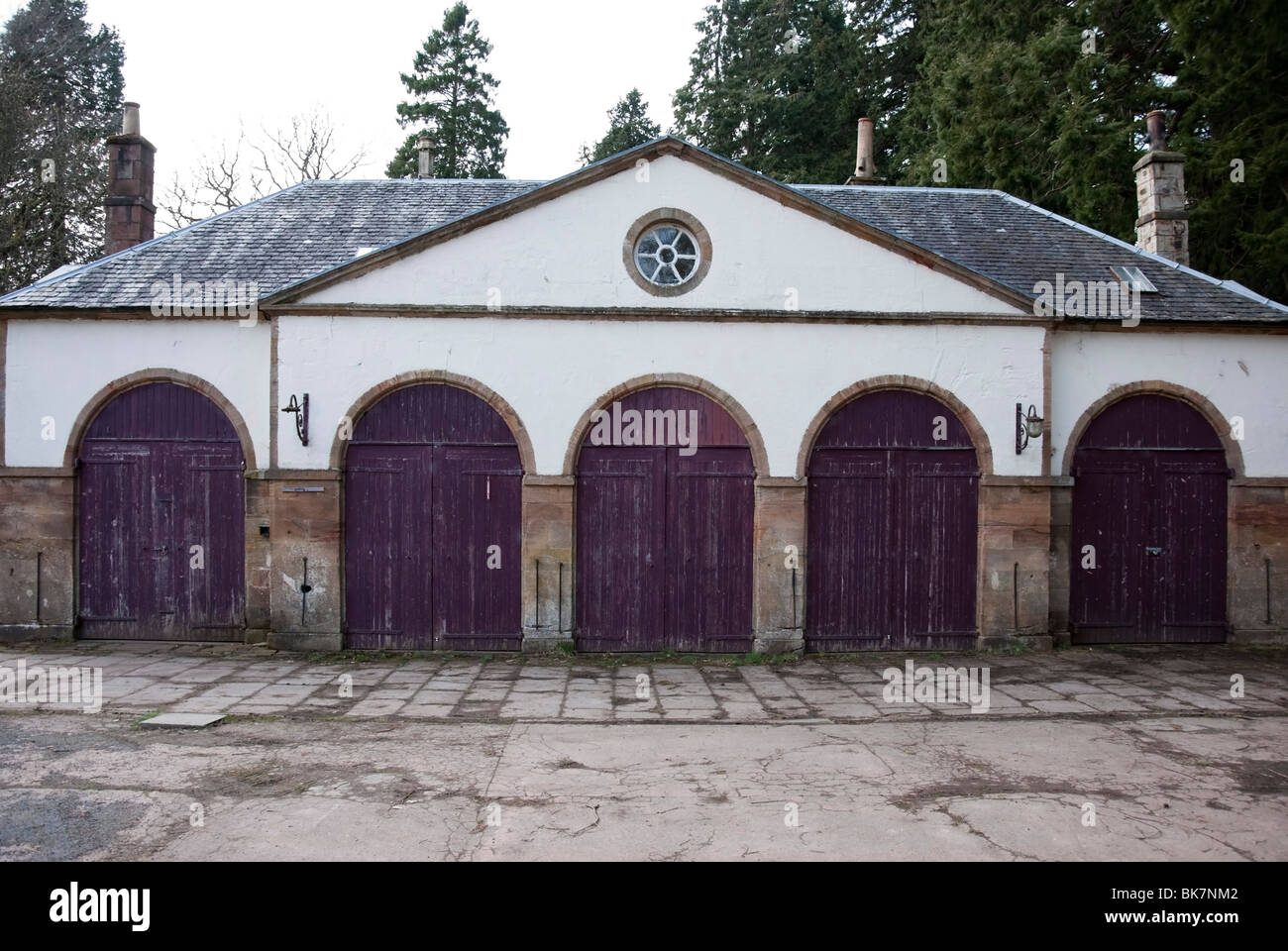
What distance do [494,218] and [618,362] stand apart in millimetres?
2447

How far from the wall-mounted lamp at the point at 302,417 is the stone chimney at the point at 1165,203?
1337cm

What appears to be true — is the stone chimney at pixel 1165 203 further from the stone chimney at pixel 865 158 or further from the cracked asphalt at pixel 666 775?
the cracked asphalt at pixel 666 775

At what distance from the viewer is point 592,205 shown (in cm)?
1211

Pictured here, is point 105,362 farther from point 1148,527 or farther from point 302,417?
point 1148,527

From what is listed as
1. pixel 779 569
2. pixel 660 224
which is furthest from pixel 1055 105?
pixel 779 569

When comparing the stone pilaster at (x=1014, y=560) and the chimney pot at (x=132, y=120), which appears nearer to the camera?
the stone pilaster at (x=1014, y=560)

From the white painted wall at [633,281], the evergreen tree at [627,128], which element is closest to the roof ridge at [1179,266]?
the white painted wall at [633,281]

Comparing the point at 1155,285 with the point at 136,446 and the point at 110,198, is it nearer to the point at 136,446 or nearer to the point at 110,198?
the point at 136,446

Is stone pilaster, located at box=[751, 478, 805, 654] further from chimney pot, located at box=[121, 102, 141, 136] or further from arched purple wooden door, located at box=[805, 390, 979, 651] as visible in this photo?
chimney pot, located at box=[121, 102, 141, 136]

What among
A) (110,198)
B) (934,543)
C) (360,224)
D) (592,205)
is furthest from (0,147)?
(934,543)

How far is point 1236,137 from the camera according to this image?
17.3m

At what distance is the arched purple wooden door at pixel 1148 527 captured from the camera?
42.7 ft

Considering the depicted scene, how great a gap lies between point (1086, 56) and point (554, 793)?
60.2ft

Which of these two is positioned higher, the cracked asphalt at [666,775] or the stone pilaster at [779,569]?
the stone pilaster at [779,569]
